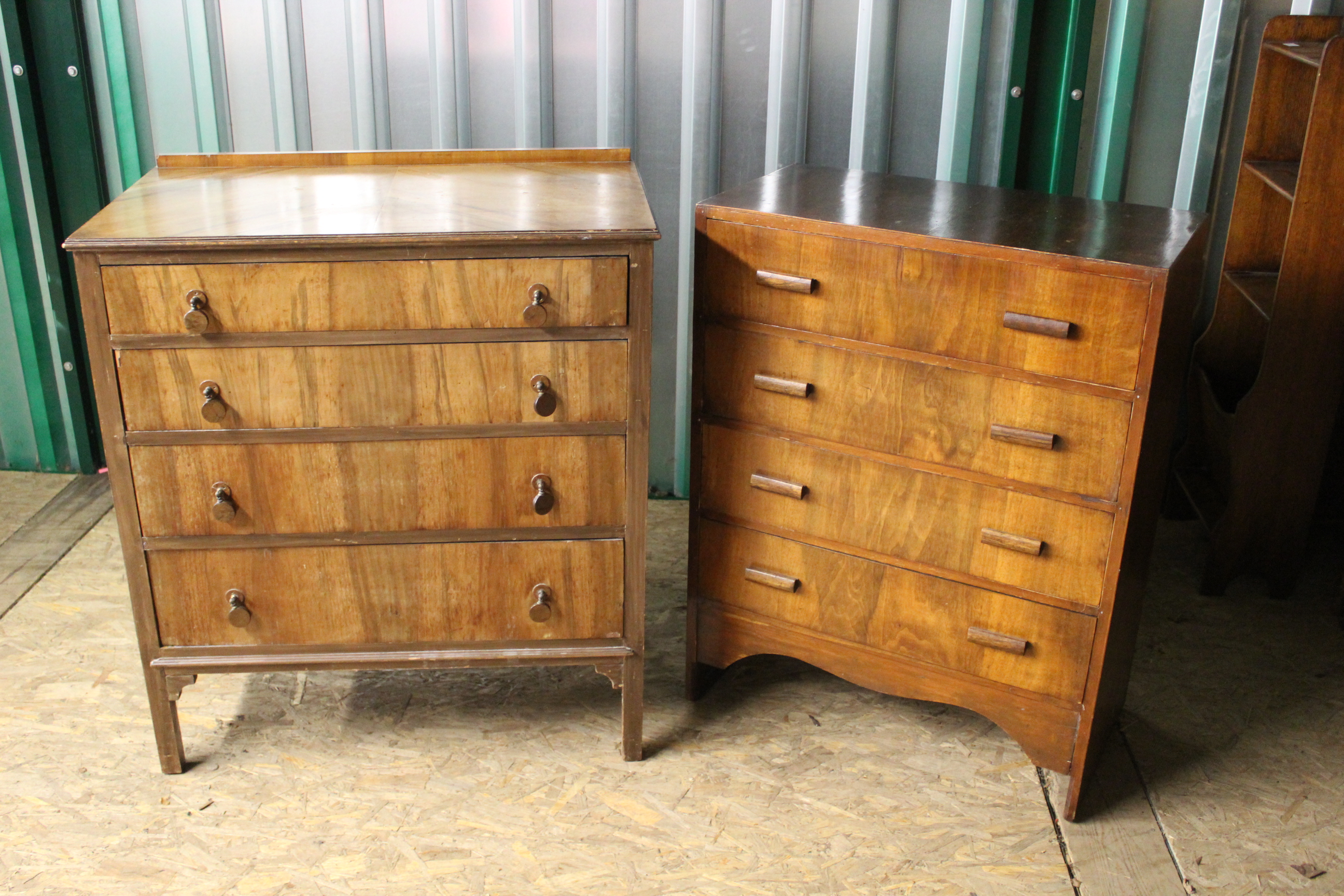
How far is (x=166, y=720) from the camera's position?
7.31ft

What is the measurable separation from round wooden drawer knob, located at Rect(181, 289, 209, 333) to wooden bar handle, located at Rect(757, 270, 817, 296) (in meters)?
0.91

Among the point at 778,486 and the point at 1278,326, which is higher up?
the point at 1278,326

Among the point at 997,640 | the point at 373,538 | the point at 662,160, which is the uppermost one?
the point at 662,160

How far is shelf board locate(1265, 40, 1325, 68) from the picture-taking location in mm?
2541

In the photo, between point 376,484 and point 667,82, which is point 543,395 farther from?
point 667,82

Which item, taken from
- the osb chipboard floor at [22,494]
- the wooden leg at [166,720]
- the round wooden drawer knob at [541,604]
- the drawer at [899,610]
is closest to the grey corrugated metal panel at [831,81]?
the drawer at [899,610]

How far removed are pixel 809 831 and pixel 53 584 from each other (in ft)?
6.13

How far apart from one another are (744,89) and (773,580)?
128 cm

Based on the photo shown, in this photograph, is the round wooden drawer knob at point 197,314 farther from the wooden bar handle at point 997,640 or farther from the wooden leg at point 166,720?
the wooden bar handle at point 997,640

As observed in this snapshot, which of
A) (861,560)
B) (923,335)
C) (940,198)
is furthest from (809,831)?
(940,198)

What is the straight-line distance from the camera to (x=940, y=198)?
2.27 meters

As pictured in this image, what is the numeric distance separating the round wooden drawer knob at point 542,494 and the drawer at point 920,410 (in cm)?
35

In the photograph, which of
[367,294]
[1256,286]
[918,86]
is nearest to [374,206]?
[367,294]

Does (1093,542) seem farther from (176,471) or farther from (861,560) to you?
(176,471)
